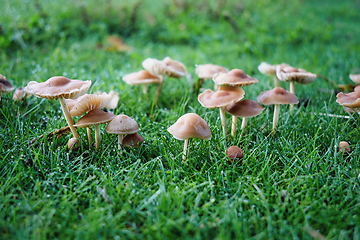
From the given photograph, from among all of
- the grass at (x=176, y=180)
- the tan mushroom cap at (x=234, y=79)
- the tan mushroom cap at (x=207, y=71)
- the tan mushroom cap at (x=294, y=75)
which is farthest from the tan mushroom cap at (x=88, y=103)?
the tan mushroom cap at (x=294, y=75)

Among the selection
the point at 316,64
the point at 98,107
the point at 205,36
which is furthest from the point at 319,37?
the point at 98,107

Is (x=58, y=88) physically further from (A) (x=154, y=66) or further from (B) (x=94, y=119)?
(A) (x=154, y=66)

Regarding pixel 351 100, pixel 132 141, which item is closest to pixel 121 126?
pixel 132 141

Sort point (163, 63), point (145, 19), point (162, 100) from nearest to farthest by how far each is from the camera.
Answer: point (163, 63) < point (162, 100) < point (145, 19)

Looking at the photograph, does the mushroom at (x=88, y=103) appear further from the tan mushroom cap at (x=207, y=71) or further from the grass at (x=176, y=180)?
the tan mushroom cap at (x=207, y=71)

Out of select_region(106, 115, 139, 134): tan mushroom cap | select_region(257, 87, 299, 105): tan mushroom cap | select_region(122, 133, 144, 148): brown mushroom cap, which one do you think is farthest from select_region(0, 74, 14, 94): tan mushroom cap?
select_region(257, 87, 299, 105): tan mushroom cap

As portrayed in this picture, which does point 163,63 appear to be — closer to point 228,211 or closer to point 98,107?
point 98,107

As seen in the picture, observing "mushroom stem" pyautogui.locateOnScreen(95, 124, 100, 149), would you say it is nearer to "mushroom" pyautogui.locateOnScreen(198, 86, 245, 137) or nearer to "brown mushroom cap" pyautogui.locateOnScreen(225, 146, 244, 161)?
"mushroom" pyautogui.locateOnScreen(198, 86, 245, 137)
